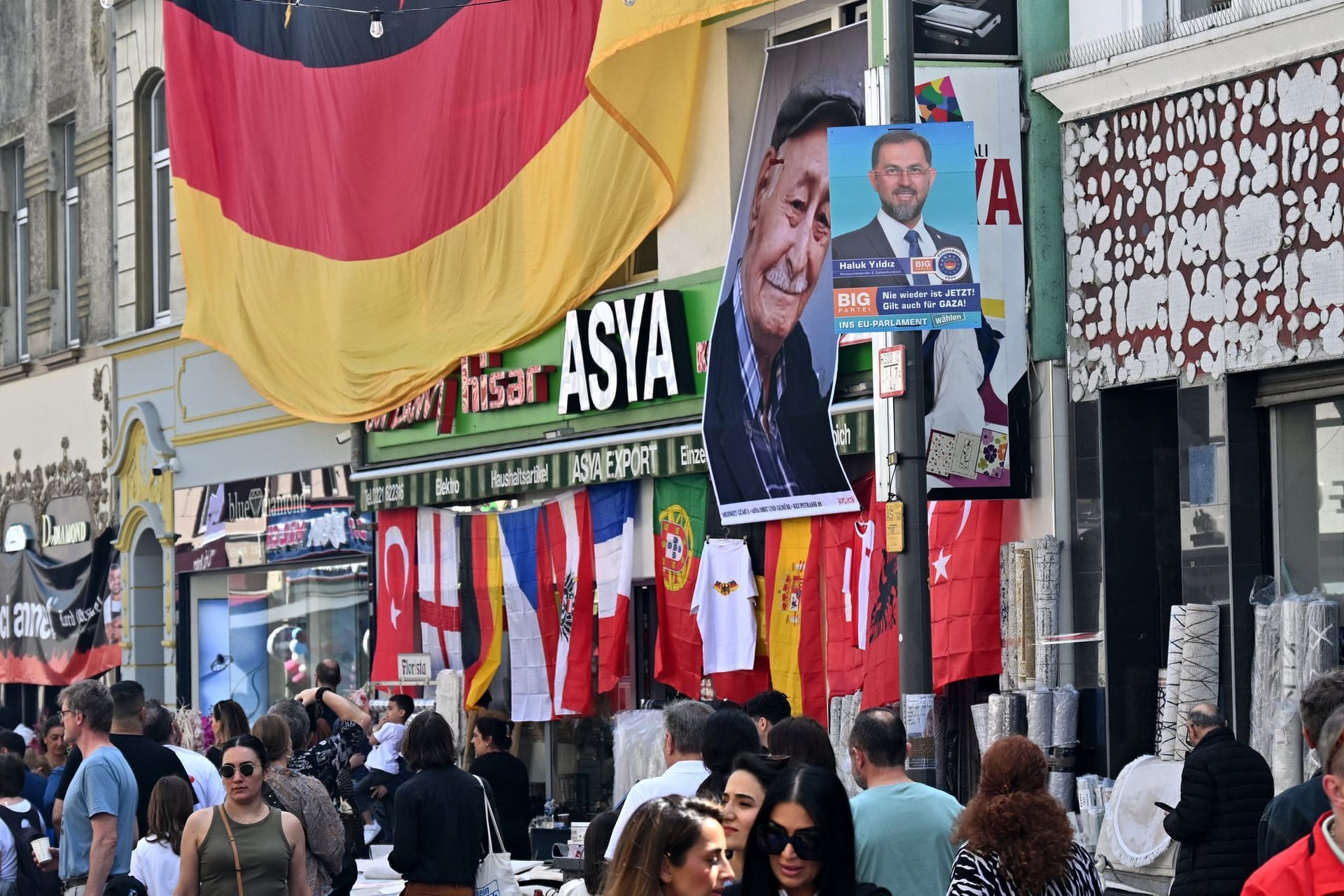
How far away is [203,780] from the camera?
37.8ft

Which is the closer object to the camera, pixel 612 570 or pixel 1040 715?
pixel 1040 715

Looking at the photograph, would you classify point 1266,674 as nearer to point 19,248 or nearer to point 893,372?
point 893,372

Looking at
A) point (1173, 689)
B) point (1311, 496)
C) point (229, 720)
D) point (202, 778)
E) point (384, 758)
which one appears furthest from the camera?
point (384, 758)

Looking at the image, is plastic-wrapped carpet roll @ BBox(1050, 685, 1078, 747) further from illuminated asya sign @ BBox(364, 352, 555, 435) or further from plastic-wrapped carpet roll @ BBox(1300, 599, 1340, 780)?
illuminated asya sign @ BBox(364, 352, 555, 435)

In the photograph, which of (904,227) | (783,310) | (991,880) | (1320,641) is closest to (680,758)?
(991,880)

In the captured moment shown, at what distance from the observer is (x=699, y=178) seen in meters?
17.8

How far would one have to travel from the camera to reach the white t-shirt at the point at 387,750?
57.8 feet

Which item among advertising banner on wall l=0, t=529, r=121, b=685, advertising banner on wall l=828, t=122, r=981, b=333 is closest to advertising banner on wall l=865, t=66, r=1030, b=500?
advertising banner on wall l=828, t=122, r=981, b=333

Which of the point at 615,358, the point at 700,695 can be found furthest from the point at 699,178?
the point at 700,695

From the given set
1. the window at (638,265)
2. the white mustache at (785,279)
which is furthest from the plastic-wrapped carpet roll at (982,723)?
the window at (638,265)

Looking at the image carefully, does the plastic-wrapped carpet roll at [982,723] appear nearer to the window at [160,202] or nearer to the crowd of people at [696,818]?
the crowd of people at [696,818]

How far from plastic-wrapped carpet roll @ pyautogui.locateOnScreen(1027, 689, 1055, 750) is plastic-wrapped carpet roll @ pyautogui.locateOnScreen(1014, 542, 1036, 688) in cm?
20

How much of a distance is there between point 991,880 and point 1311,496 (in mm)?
6731

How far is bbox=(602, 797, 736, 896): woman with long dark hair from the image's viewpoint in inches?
210
